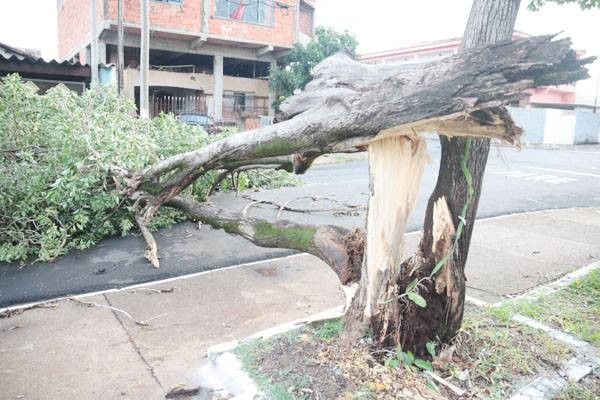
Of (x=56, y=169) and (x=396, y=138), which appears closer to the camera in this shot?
(x=396, y=138)

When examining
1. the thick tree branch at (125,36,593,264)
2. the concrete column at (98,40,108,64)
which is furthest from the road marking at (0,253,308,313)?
the concrete column at (98,40,108,64)

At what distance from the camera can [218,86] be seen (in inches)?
887

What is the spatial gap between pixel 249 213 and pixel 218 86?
16252 millimetres

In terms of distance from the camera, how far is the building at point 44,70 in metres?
11.0

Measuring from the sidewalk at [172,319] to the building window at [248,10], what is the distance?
57.9 ft

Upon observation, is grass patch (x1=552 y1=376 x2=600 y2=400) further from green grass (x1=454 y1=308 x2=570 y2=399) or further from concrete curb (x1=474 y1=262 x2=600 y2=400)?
green grass (x1=454 y1=308 x2=570 y2=399)

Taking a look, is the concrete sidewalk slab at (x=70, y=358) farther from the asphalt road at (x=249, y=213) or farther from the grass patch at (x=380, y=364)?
the grass patch at (x=380, y=364)

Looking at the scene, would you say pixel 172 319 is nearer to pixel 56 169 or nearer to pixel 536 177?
pixel 56 169

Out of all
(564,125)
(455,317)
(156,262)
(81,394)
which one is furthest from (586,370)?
(564,125)

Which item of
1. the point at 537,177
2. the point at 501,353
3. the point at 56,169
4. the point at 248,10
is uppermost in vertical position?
the point at 248,10

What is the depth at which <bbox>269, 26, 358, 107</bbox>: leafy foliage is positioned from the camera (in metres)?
22.7

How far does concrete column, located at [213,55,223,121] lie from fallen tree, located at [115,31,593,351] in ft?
63.9

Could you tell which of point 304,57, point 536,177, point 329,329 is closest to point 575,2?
point 329,329

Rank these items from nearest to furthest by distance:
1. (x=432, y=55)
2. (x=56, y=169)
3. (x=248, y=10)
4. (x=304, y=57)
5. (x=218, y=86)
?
(x=56, y=169) → (x=248, y=10) → (x=218, y=86) → (x=304, y=57) → (x=432, y=55)
